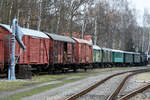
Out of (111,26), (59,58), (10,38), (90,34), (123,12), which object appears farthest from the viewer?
(123,12)

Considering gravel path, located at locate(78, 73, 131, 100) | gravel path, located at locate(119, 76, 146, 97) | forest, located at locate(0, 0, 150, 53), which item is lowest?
gravel path, located at locate(119, 76, 146, 97)

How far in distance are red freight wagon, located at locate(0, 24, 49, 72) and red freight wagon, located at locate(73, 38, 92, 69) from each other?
6.45 meters

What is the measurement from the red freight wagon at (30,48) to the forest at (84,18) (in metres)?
9.15

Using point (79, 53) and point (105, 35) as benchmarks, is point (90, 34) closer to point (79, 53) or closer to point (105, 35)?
point (105, 35)

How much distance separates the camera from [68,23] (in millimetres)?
42625

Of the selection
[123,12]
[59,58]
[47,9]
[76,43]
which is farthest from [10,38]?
[123,12]

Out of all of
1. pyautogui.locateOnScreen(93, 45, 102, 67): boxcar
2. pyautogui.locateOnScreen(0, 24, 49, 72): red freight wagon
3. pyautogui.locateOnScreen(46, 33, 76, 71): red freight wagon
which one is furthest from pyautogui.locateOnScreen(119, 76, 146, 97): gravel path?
pyautogui.locateOnScreen(93, 45, 102, 67): boxcar

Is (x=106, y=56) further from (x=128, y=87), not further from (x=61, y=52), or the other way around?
(x=128, y=87)

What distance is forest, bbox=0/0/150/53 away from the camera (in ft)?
103

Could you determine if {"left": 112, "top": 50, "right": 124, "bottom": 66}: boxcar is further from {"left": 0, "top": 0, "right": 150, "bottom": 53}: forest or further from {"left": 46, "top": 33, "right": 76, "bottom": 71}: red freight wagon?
{"left": 46, "top": 33, "right": 76, "bottom": 71}: red freight wagon

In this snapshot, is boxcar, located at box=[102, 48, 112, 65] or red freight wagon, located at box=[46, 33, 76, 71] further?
boxcar, located at box=[102, 48, 112, 65]

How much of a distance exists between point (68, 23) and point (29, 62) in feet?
81.3

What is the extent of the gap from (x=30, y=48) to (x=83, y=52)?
10695 millimetres

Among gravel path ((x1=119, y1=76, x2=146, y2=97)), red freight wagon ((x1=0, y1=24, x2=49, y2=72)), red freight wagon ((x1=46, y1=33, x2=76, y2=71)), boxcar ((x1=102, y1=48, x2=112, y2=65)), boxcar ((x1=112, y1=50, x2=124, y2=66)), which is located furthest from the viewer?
boxcar ((x1=112, y1=50, x2=124, y2=66))
